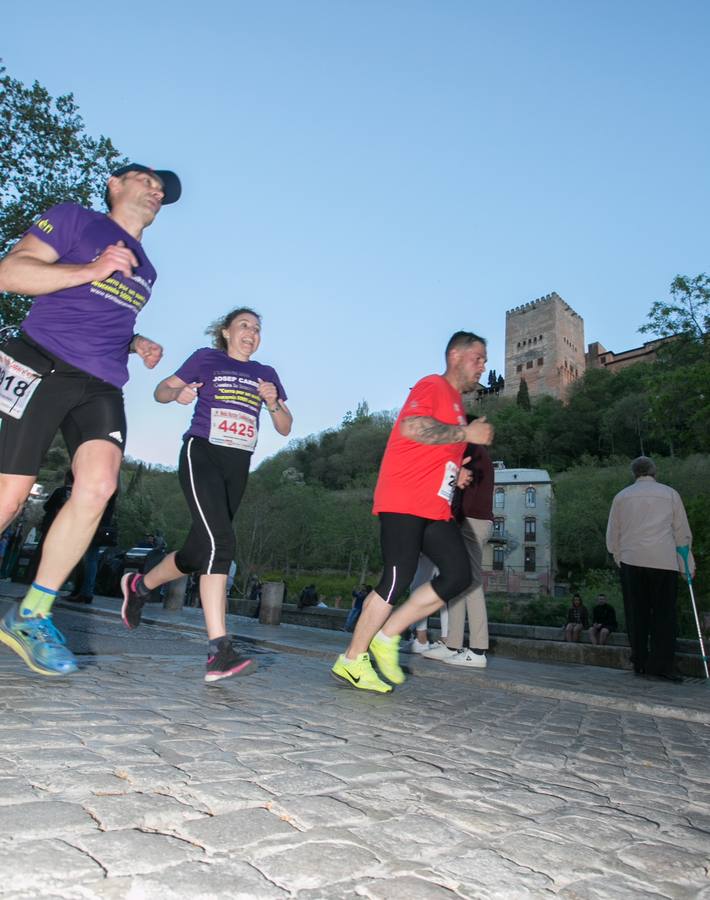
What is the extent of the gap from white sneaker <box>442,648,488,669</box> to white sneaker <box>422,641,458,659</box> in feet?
0.30

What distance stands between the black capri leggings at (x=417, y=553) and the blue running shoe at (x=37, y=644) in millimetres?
1730

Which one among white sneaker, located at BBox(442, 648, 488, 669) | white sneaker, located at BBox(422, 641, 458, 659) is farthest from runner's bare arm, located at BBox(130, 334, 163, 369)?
white sneaker, located at BBox(422, 641, 458, 659)

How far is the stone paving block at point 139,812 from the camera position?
151cm

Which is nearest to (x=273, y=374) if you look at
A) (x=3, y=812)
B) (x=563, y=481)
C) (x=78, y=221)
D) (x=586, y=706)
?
(x=78, y=221)

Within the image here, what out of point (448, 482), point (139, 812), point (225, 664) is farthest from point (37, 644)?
point (448, 482)

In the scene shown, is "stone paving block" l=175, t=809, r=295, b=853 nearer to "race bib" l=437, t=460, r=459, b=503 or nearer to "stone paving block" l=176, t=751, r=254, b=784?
"stone paving block" l=176, t=751, r=254, b=784

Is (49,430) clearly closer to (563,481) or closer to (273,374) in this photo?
(273,374)

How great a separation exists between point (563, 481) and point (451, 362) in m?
71.1

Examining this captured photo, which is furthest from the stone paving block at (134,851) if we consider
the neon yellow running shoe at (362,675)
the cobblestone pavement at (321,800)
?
the neon yellow running shoe at (362,675)

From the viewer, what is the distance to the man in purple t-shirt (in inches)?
127

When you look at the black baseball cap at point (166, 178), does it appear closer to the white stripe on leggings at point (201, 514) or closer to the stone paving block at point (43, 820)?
the white stripe on leggings at point (201, 514)

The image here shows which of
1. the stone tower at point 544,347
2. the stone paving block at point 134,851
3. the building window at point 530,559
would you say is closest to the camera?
the stone paving block at point 134,851

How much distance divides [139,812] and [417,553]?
2.83 m

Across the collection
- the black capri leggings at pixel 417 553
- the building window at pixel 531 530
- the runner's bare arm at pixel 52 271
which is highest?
the building window at pixel 531 530
